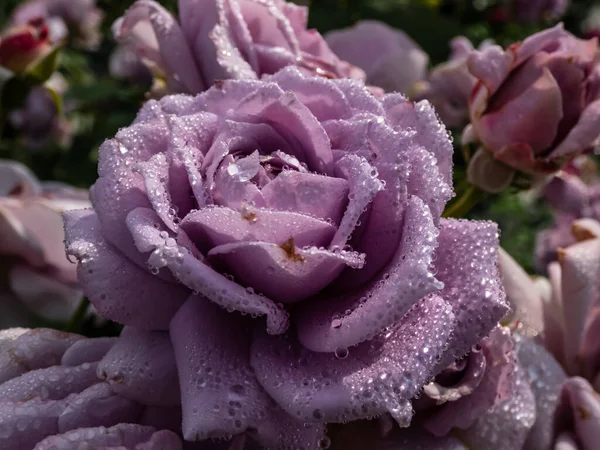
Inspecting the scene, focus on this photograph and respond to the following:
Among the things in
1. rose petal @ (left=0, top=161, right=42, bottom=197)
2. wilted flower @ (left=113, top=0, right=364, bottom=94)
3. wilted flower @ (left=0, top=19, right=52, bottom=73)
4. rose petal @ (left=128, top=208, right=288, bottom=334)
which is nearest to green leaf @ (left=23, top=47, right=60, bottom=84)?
wilted flower @ (left=0, top=19, right=52, bottom=73)

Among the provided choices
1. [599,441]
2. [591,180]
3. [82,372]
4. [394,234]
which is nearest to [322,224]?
[394,234]

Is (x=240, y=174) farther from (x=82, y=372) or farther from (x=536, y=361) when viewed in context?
(x=536, y=361)

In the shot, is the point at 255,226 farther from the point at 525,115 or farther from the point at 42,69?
the point at 42,69

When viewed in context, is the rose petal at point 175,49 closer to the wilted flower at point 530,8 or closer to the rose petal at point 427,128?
the rose petal at point 427,128

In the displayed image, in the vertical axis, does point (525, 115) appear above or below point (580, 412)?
above

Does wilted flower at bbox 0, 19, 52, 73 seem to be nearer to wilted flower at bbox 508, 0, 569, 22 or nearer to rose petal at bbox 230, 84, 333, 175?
rose petal at bbox 230, 84, 333, 175

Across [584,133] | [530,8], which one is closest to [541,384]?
[584,133]
